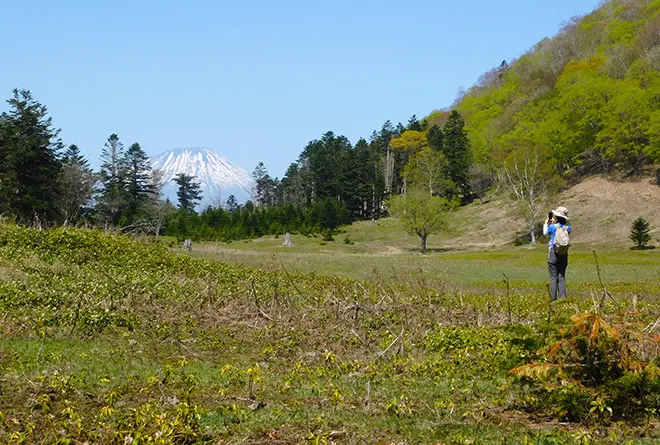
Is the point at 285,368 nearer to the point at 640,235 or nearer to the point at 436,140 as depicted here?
the point at 640,235

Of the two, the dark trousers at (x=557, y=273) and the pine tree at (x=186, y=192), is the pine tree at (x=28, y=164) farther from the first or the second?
the pine tree at (x=186, y=192)

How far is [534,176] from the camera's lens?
216 ft

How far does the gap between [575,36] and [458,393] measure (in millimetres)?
134227

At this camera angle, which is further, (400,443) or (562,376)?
(562,376)

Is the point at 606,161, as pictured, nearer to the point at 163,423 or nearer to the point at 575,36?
the point at 575,36

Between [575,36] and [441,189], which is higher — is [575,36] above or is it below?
above

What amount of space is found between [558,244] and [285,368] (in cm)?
763

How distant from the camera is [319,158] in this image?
115 meters

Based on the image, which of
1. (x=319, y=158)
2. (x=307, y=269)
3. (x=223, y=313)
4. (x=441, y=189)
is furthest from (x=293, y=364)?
(x=319, y=158)

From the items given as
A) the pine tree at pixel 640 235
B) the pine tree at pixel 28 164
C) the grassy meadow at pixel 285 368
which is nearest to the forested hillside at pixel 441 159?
the pine tree at pixel 28 164

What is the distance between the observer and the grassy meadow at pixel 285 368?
5574mm

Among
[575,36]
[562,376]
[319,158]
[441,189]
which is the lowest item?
[562,376]

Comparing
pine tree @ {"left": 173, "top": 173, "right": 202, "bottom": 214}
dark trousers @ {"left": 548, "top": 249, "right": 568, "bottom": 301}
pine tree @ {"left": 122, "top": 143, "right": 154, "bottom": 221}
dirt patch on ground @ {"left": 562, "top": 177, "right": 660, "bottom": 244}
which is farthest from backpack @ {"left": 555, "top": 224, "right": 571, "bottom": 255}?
pine tree @ {"left": 173, "top": 173, "right": 202, "bottom": 214}

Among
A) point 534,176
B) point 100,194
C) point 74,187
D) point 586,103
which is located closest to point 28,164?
point 74,187
